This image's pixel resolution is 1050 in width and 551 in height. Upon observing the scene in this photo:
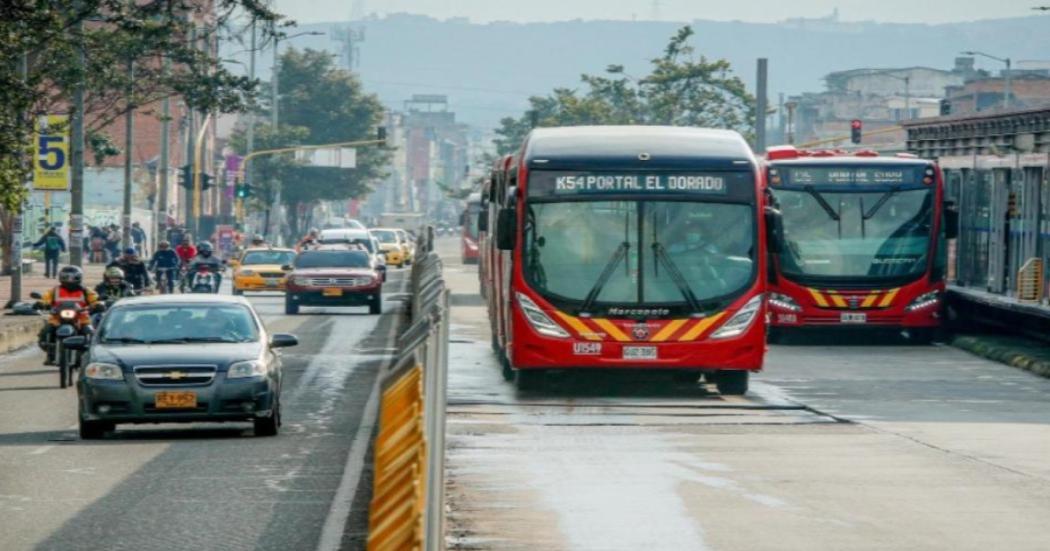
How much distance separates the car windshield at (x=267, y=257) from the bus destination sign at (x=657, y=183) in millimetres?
36774

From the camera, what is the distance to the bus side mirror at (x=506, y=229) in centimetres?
2555

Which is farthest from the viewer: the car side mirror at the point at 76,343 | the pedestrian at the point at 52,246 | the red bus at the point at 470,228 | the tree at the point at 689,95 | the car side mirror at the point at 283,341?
the tree at the point at 689,95

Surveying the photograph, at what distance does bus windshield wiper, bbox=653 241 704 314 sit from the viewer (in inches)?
1005

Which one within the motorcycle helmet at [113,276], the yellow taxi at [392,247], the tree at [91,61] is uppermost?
the tree at [91,61]

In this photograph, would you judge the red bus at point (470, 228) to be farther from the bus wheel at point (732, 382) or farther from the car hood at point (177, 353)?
the car hood at point (177, 353)

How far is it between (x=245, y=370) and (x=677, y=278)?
21.8 ft

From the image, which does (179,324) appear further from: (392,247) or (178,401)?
(392,247)

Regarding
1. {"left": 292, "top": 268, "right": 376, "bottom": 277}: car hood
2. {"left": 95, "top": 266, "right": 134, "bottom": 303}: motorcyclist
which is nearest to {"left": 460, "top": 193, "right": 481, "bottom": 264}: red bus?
{"left": 292, "top": 268, "right": 376, "bottom": 277}: car hood

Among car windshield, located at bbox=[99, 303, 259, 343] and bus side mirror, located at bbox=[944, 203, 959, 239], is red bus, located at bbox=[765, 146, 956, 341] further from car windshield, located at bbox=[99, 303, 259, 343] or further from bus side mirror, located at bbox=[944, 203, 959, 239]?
car windshield, located at bbox=[99, 303, 259, 343]

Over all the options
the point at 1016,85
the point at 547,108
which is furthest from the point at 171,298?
the point at 547,108

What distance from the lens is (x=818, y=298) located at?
3628 cm

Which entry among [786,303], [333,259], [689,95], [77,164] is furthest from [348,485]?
[689,95]

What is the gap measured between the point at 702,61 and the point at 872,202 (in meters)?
74.6

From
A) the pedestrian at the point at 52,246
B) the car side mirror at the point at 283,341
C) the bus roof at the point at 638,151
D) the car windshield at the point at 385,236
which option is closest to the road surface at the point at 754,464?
the car side mirror at the point at 283,341
